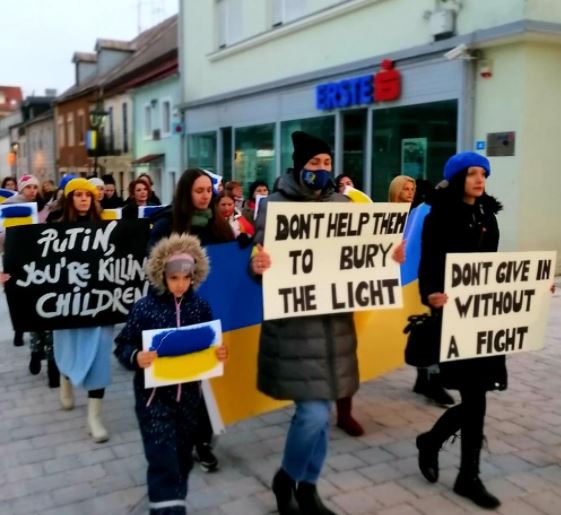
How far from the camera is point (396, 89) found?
1305 centimetres

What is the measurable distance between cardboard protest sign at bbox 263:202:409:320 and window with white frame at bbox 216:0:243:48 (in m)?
16.2

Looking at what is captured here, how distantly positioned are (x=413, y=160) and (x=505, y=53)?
9.12 ft

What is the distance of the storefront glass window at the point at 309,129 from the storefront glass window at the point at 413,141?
1.45 m

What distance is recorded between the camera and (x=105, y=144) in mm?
31781

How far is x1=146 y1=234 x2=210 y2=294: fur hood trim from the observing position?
342 centimetres

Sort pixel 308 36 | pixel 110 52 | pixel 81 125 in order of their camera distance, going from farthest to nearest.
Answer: pixel 110 52
pixel 81 125
pixel 308 36

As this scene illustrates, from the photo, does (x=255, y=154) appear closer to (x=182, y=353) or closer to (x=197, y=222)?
(x=197, y=222)

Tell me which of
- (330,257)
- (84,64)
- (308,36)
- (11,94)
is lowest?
(330,257)

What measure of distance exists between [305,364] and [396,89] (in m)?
10.5

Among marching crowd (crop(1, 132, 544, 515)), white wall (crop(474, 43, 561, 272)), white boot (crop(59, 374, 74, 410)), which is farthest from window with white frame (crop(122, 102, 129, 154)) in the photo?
marching crowd (crop(1, 132, 544, 515))

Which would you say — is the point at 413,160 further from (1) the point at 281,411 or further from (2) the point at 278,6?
(1) the point at 281,411

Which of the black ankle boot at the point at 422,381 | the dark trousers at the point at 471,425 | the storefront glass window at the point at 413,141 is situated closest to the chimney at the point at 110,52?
the storefront glass window at the point at 413,141

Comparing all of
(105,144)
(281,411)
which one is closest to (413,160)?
(281,411)

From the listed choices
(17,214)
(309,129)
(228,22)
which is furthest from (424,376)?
(228,22)
